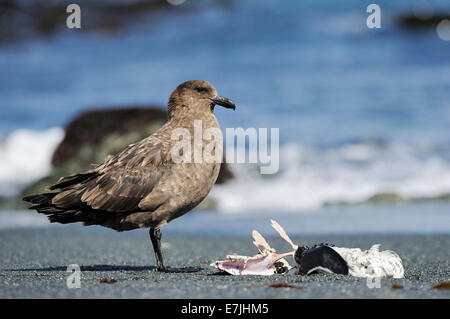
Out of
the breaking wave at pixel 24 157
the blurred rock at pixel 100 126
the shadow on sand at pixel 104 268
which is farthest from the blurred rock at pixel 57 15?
the shadow on sand at pixel 104 268

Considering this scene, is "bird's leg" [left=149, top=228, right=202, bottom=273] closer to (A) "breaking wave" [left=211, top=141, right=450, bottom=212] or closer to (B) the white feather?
(B) the white feather

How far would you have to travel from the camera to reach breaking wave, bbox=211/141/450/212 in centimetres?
1074

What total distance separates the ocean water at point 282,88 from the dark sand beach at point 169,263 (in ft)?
9.51

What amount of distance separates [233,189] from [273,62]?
1040 centimetres

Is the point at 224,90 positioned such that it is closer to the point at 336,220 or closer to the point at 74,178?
the point at 336,220

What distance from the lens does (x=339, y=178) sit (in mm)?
12094

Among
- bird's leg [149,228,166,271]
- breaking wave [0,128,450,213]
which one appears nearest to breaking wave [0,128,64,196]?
breaking wave [0,128,450,213]

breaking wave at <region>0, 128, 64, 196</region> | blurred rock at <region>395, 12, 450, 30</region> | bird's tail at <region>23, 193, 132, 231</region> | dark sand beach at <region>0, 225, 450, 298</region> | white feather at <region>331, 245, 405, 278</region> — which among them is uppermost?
blurred rock at <region>395, 12, 450, 30</region>

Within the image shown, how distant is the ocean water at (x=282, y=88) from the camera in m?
12.1

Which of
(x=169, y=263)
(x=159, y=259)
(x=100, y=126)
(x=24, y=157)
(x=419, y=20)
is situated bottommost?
(x=169, y=263)

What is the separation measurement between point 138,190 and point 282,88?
14.6 m

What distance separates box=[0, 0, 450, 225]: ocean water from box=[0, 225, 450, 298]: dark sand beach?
9.51ft

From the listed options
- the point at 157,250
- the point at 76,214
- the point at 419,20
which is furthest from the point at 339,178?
the point at 419,20

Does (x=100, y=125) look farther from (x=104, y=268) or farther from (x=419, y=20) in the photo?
(x=419, y=20)
